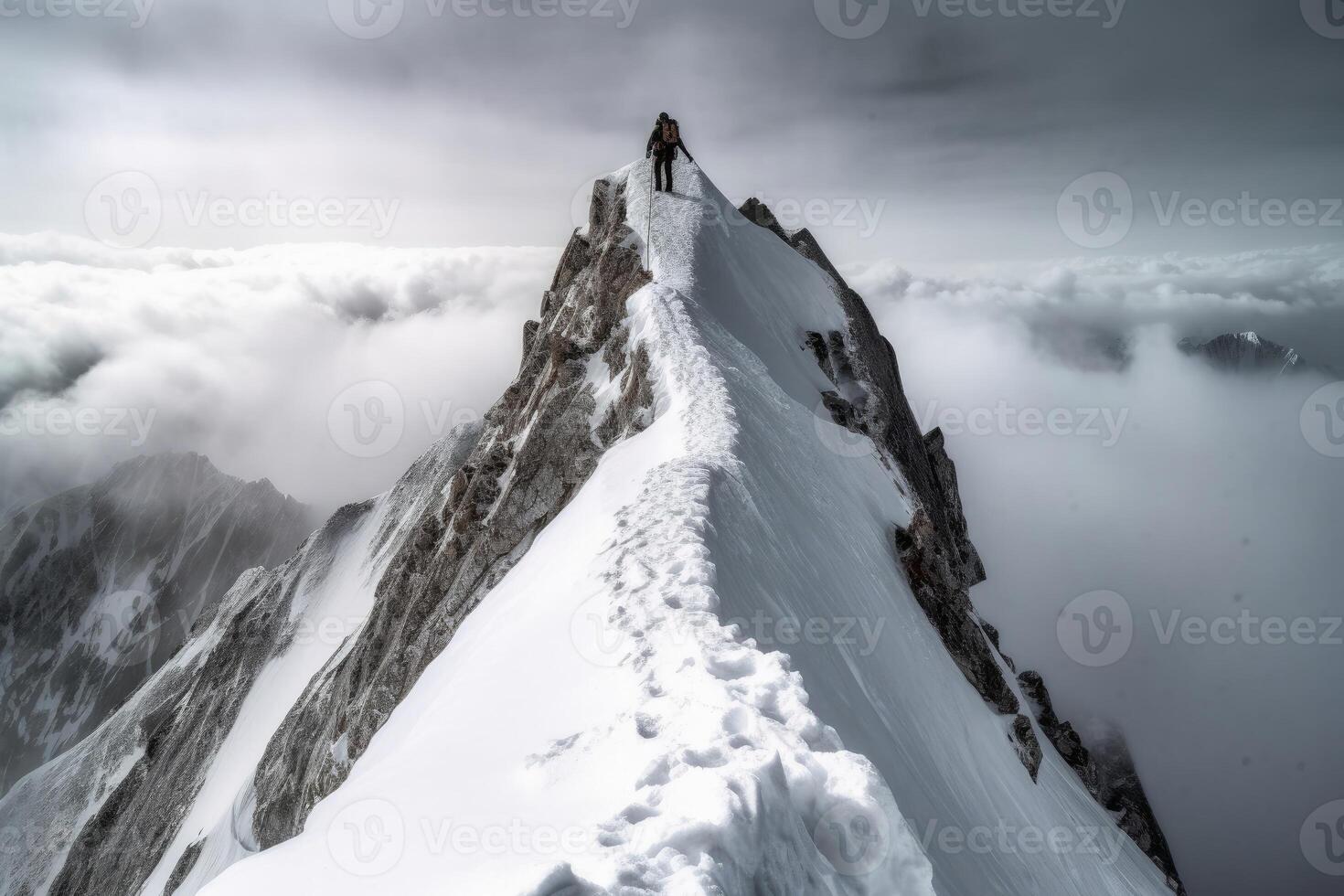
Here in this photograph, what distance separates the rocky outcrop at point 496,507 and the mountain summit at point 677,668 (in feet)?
0.53

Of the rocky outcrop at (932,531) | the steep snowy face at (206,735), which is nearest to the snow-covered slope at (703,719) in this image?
the rocky outcrop at (932,531)

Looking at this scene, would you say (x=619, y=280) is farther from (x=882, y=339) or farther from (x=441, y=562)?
(x=882, y=339)

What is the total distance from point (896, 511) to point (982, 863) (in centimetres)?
1350

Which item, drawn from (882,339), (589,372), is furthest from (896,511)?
(882,339)

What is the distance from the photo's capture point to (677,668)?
20.6 feet

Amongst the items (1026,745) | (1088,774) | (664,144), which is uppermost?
(664,144)

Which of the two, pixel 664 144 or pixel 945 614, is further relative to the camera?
pixel 664 144

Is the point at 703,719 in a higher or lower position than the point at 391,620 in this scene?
higher

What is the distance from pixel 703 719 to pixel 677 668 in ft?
3.63

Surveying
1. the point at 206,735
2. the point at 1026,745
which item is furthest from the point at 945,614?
the point at 206,735

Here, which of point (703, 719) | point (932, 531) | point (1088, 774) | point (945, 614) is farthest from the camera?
point (1088, 774)

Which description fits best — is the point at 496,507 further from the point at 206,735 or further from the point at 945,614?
the point at 206,735

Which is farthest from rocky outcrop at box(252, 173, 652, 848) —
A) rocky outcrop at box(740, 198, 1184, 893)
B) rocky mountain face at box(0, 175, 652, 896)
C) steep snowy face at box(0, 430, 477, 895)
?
rocky outcrop at box(740, 198, 1184, 893)

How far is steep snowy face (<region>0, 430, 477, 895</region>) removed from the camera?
37625 millimetres
